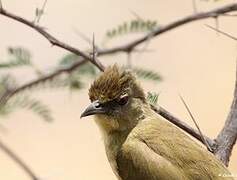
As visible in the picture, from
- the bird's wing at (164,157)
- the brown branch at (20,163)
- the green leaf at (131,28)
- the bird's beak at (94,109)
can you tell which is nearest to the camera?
the brown branch at (20,163)

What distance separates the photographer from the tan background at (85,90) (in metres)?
9.60

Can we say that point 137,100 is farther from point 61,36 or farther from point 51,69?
point 61,36

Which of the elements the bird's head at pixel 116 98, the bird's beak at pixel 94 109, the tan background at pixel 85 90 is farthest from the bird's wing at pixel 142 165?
the tan background at pixel 85 90

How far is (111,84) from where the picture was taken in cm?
469

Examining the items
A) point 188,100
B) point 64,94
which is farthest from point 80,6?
point 188,100

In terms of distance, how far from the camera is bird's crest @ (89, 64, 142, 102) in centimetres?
468

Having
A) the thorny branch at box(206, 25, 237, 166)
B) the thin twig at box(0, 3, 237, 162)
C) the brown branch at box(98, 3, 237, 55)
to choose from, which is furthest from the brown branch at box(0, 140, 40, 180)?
the brown branch at box(98, 3, 237, 55)

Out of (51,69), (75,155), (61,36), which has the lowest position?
(75,155)

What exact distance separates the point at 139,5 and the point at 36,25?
792cm

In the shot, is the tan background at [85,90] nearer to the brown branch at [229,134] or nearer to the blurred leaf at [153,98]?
the blurred leaf at [153,98]

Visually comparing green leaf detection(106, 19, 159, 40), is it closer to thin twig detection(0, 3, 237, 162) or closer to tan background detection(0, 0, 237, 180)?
thin twig detection(0, 3, 237, 162)

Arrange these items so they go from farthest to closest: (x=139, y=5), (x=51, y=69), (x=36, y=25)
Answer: (x=139, y=5)
(x=51, y=69)
(x=36, y=25)

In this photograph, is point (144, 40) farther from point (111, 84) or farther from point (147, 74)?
point (111, 84)

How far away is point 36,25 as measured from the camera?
4223 mm
